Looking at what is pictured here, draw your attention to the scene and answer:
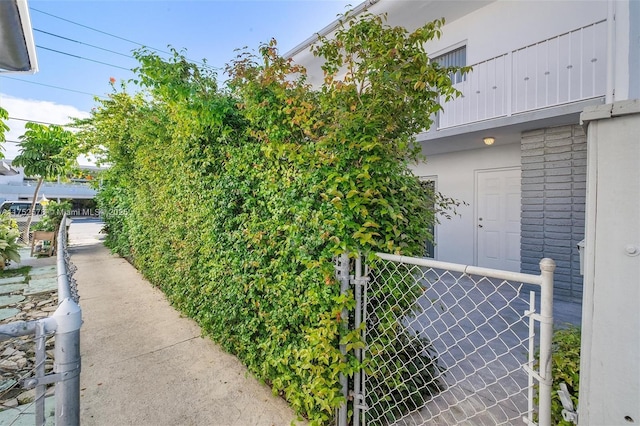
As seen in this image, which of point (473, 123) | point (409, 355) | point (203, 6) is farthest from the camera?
point (203, 6)

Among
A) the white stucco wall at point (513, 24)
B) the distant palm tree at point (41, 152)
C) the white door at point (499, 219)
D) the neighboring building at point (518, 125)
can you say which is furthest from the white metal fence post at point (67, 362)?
the distant palm tree at point (41, 152)

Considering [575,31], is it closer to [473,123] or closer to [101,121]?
[473,123]

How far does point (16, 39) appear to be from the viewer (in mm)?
1893

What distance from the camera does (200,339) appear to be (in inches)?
139

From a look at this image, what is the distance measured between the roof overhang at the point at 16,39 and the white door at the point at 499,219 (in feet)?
23.5

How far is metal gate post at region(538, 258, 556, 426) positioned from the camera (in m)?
1.21

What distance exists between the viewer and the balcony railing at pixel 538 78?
469 centimetres

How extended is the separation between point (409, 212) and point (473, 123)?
4.55 metres

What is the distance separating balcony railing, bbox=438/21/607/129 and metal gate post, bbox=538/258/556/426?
16.5 feet

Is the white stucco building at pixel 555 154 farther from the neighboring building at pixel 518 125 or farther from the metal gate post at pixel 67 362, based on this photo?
the metal gate post at pixel 67 362

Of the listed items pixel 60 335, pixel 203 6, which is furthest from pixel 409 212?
pixel 203 6

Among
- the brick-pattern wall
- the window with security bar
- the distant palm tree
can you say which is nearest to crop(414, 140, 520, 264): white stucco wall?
the brick-pattern wall

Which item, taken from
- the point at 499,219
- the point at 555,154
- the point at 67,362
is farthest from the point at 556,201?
the point at 67,362

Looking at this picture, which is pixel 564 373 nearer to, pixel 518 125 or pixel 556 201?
pixel 556 201
